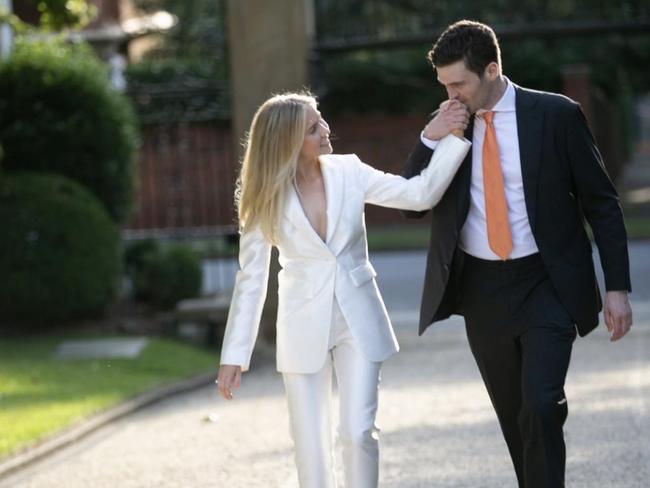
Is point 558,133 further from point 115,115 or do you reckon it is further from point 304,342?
point 115,115

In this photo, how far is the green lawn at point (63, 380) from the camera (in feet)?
31.6

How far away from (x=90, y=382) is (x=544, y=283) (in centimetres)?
663

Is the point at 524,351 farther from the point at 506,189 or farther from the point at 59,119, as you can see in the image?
the point at 59,119

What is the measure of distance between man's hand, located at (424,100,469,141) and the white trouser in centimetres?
77

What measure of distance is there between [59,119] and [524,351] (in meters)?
10.8

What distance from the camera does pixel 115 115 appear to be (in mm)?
15727

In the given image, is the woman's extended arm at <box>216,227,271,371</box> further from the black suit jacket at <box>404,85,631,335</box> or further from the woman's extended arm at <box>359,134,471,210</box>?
the black suit jacket at <box>404,85,631,335</box>

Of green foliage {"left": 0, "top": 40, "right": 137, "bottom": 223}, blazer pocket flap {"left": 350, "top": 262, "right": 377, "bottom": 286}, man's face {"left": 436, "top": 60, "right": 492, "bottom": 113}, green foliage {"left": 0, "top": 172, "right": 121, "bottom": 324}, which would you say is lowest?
green foliage {"left": 0, "top": 172, "right": 121, "bottom": 324}

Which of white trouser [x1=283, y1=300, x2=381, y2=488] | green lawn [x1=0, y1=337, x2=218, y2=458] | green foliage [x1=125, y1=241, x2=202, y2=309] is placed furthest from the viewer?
green foliage [x1=125, y1=241, x2=202, y2=309]

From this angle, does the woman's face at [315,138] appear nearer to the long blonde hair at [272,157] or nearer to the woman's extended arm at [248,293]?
the long blonde hair at [272,157]

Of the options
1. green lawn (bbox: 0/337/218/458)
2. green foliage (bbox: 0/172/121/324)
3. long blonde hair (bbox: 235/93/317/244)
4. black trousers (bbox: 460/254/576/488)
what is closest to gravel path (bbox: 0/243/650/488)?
green lawn (bbox: 0/337/218/458)

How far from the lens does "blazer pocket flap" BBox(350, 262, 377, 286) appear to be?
18.2ft

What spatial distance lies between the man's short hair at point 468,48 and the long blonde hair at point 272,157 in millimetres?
524

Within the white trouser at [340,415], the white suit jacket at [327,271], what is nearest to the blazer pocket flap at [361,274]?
the white suit jacket at [327,271]
